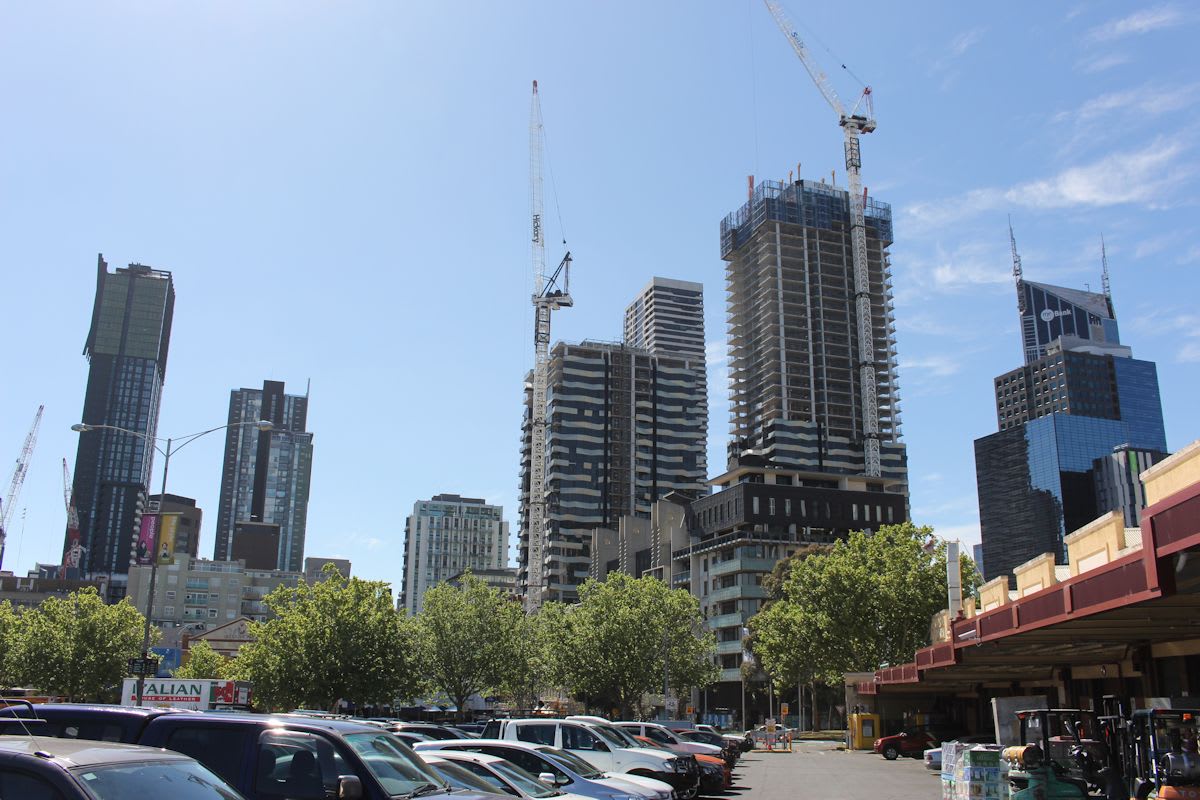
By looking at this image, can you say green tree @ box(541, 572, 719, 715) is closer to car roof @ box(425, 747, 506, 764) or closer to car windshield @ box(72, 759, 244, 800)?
car roof @ box(425, 747, 506, 764)

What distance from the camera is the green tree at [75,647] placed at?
61.4m

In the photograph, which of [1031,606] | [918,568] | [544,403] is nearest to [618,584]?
[918,568]

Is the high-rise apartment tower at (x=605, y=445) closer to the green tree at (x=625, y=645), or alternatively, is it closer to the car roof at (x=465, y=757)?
the green tree at (x=625, y=645)

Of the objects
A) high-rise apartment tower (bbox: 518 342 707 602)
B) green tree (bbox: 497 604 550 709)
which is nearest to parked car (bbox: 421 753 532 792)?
green tree (bbox: 497 604 550 709)

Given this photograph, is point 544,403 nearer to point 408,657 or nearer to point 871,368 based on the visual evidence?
point 871,368

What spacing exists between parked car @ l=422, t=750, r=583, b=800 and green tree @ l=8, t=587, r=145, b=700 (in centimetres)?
5543

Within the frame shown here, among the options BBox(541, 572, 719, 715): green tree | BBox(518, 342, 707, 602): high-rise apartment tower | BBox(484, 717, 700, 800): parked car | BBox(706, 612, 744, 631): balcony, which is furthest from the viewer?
BBox(518, 342, 707, 602): high-rise apartment tower

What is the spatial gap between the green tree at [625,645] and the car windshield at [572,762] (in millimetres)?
49678

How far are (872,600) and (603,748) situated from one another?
3874 centimetres

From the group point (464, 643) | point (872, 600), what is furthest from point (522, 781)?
point (464, 643)

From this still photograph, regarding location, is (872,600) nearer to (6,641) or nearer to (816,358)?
(6,641)

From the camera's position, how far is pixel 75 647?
62375 millimetres

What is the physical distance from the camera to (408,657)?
54.9 m

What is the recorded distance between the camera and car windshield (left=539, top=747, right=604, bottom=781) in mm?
16609
